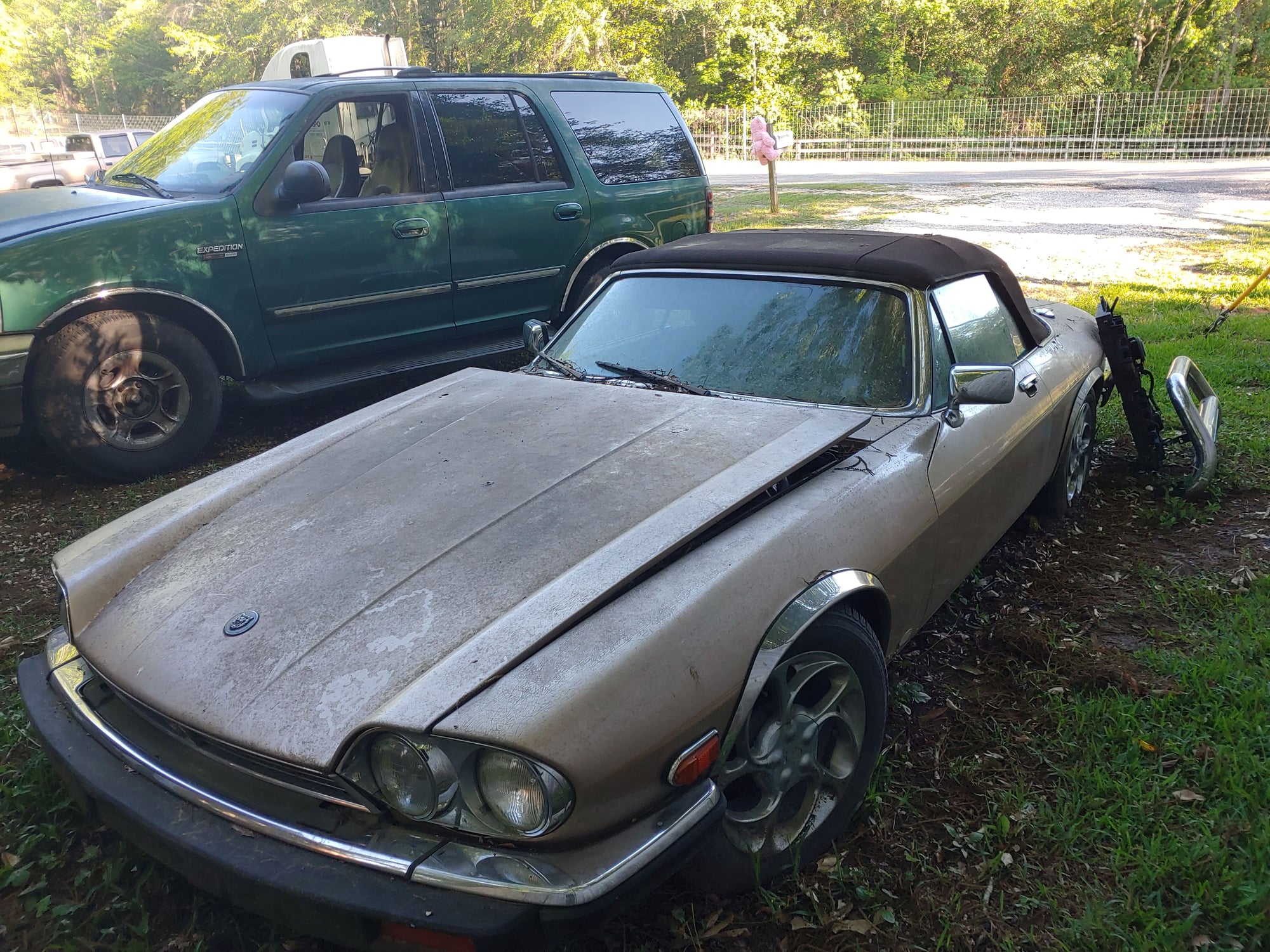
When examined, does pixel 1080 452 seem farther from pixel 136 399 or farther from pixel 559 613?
pixel 136 399

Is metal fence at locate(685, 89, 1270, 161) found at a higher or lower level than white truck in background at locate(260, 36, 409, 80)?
lower

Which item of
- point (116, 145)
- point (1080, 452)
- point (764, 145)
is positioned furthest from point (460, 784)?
point (116, 145)

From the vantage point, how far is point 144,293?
4.65m

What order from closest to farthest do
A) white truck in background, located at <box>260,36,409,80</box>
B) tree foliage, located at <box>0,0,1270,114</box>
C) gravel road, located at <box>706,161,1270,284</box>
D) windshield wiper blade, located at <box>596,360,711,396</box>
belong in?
windshield wiper blade, located at <box>596,360,711,396</box> < gravel road, located at <box>706,161,1270,284</box> < white truck in background, located at <box>260,36,409,80</box> < tree foliage, located at <box>0,0,1270,114</box>

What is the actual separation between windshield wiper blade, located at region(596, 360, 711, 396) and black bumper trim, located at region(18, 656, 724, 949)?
1.55 m

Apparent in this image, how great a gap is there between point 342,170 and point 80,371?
6.41 feet

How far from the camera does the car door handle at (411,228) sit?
5400 millimetres

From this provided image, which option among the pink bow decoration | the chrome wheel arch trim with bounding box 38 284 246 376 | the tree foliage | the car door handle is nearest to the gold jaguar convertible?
the chrome wheel arch trim with bounding box 38 284 246 376

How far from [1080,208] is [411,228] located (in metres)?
12.6

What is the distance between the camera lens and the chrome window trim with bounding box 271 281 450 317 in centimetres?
507

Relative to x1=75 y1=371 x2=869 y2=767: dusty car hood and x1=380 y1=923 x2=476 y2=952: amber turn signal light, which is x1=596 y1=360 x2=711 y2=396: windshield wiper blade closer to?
x1=75 y1=371 x2=869 y2=767: dusty car hood

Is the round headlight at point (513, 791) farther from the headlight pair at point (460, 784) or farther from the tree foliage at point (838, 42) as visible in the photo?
the tree foliage at point (838, 42)

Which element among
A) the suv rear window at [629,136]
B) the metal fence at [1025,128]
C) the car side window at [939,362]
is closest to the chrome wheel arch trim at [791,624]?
the car side window at [939,362]

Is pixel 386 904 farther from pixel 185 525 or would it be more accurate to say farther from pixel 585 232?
pixel 585 232
